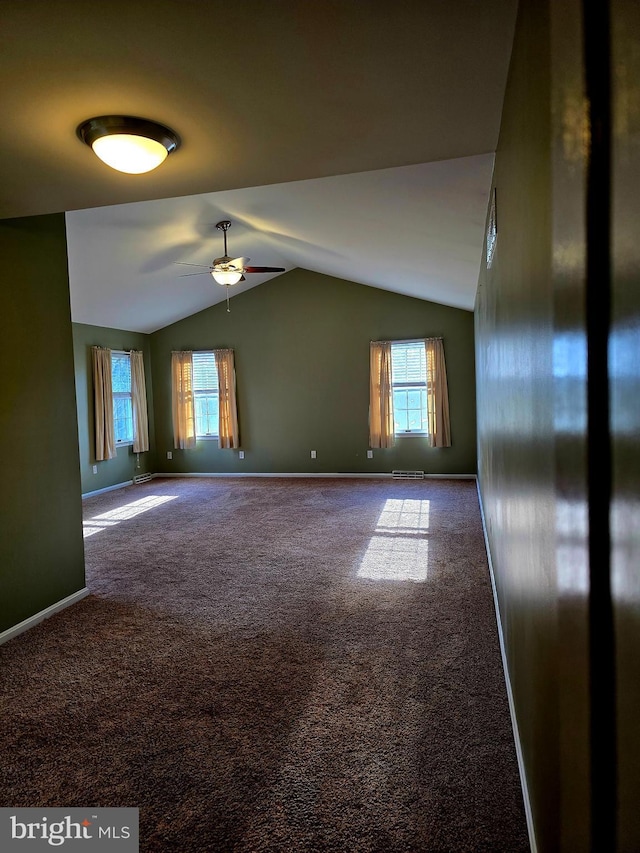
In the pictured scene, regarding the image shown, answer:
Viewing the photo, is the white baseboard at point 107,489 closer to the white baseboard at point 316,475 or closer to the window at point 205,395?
the white baseboard at point 316,475

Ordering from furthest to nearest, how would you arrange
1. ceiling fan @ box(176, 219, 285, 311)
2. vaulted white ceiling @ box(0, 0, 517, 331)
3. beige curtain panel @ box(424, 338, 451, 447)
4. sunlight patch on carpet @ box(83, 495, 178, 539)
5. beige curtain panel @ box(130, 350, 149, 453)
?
beige curtain panel @ box(130, 350, 149, 453), beige curtain panel @ box(424, 338, 451, 447), sunlight patch on carpet @ box(83, 495, 178, 539), ceiling fan @ box(176, 219, 285, 311), vaulted white ceiling @ box(0, 0, 517, 331)

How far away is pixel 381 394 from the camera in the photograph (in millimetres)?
7887

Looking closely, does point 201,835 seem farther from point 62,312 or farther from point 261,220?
point 261,220

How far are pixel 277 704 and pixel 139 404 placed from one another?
6.88m

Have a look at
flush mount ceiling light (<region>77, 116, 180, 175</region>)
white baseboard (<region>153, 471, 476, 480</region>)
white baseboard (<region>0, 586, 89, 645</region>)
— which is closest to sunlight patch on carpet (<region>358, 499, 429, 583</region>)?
white baseboard (<region>153, 471, 476, 480</region>)

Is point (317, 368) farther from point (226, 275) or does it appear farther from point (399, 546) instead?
point (399, 546)

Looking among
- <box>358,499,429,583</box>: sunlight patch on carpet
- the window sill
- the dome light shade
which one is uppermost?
the dome light shade

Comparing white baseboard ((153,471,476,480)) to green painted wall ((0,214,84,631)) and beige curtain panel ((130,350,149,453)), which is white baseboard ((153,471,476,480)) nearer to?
beige curtain panel ((130,350,149,453))

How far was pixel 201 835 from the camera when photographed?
156cm

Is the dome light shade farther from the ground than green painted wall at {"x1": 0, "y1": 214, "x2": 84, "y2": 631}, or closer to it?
farther from the ground

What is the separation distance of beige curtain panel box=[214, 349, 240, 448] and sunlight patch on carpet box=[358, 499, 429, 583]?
327 centimetres

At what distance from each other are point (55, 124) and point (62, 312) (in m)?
1.63

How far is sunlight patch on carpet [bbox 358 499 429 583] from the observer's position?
12.6 ft

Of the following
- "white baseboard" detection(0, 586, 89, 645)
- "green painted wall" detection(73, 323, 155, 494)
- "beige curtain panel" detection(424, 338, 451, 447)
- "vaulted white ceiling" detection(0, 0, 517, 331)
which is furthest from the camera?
"beige curtain panel" detection(424, 338, 451, 447)
